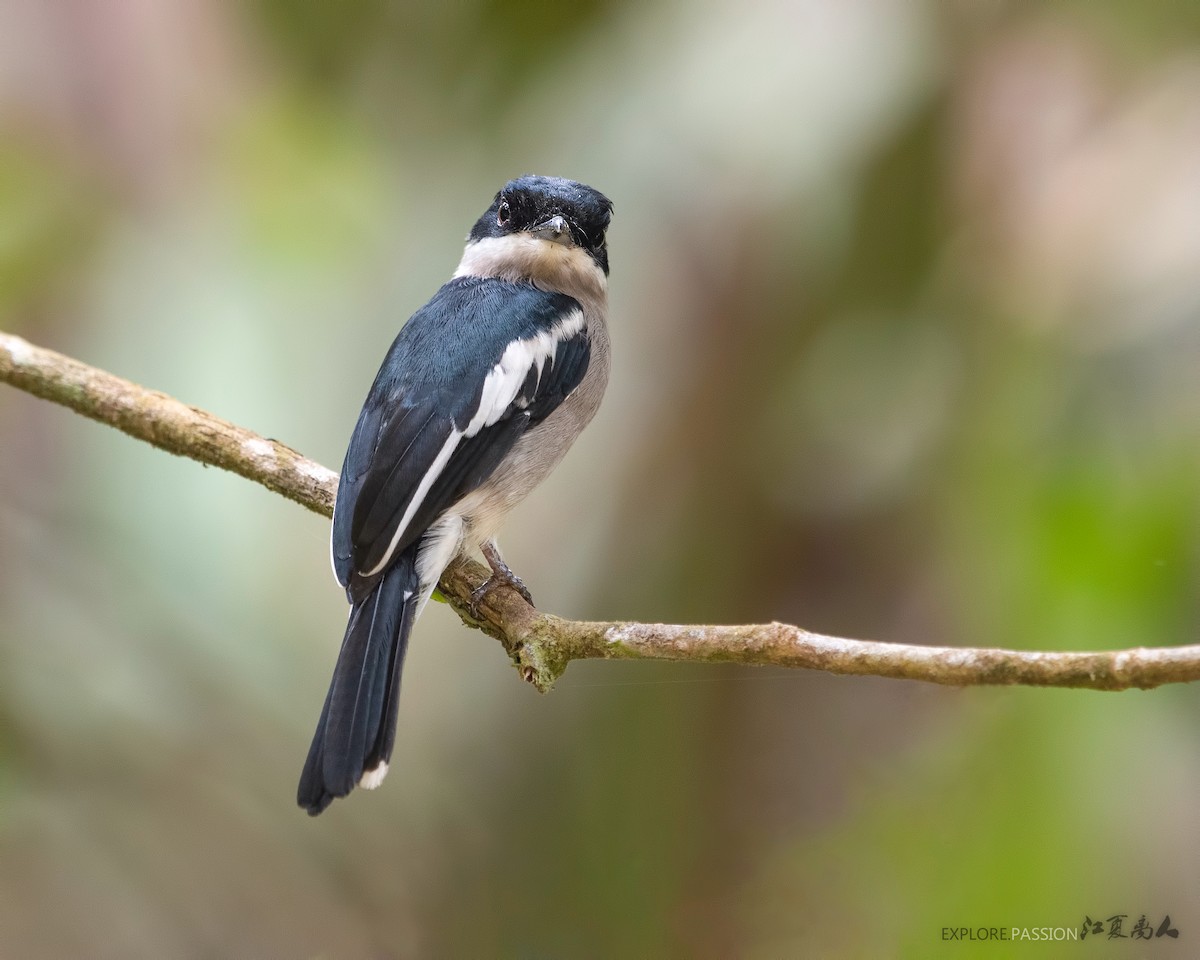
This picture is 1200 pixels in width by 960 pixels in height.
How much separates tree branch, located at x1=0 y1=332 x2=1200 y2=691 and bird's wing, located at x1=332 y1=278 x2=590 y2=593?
0.70 ft

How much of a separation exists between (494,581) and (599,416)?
678 mm

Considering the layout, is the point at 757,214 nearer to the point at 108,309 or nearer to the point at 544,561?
the point at 544,561

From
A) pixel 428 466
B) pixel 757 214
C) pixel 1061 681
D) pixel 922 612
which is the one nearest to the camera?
pixel 1061 681

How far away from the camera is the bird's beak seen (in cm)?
206

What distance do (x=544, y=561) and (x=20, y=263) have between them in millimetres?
1280

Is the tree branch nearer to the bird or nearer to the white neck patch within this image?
the bird

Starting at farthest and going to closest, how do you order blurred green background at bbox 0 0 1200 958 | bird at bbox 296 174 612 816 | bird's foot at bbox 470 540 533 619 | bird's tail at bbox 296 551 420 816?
blurred green background at bbox 0 0 1200 958, bird's foot at bbox 470 540 533 619, bird at bbox 296 174 612 816, bird's tail at bbox 296 551 420 816

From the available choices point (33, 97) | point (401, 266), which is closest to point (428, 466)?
point (401, 266)

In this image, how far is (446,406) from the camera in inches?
71.0

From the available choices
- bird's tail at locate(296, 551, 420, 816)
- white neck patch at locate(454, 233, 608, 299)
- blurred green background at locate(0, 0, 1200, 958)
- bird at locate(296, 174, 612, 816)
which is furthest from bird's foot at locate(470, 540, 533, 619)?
white neck patch at locate(454, 233, 608, 299)

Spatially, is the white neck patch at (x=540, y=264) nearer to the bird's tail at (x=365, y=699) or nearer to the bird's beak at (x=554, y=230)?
the bird's beak at (x=554, y=230)

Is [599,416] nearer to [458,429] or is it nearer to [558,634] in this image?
[458,429]

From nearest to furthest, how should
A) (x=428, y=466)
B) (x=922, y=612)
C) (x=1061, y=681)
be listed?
(x=1061, y=681)
(x=428, y=466)
(x=922, y=612)

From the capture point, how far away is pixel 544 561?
2.49 meters
